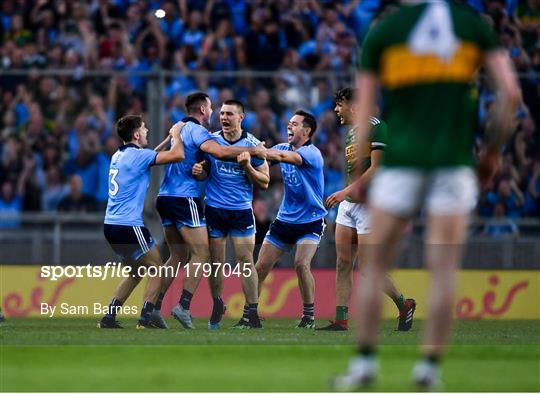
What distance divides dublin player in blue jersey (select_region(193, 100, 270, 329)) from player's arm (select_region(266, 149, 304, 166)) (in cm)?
25

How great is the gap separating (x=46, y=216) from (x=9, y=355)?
299 inches

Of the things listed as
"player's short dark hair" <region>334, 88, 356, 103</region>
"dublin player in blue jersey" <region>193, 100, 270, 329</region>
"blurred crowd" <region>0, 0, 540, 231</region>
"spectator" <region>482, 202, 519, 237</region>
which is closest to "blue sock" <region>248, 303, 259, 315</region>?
"dublin player in blue jersey" <region>193, 100, 270, 329</region>

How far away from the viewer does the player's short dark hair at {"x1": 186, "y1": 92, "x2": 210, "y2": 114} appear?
13.3 metres

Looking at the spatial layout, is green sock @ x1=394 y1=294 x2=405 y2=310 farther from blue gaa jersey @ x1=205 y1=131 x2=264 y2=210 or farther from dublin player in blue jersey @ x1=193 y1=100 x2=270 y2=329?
blue gaa jersey @ x1=205 y1=131 x2=264 y2=210

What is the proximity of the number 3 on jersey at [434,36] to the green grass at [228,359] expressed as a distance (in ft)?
5.94

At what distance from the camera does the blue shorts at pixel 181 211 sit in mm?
13266

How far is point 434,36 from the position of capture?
6246mm

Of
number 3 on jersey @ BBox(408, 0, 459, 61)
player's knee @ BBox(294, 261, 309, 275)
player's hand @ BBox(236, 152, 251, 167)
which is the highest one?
number 3 on jersey @ BBox(408, 0, 459, 61)

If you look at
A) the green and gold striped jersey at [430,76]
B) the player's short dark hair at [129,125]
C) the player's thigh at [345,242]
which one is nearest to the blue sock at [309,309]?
the player's thigh at [345,242]

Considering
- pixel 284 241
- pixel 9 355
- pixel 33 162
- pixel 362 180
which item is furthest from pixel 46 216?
pixel 9 355

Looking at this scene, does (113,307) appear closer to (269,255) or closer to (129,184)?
(129,184)

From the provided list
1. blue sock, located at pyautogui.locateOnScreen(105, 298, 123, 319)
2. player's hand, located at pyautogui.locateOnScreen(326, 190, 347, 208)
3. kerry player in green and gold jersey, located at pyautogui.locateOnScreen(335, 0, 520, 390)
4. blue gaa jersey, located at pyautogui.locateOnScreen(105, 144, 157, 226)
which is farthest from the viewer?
blue gaa jersey, located at pyautogui.locateOnScreen(105, 144, 157, 226)

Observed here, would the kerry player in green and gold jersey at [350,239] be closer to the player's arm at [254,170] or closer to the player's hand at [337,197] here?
the player's hand at [337,197]

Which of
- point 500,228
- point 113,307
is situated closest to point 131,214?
point 113,307
